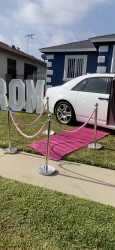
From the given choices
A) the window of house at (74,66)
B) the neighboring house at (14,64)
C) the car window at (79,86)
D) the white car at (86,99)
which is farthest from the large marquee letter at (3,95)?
the neighboring house at (14,64)

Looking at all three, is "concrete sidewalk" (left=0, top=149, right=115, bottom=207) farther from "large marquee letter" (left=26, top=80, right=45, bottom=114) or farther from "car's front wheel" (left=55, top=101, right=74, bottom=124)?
"large marquee letter" (left=26, top=80, right=45, bottom=114)

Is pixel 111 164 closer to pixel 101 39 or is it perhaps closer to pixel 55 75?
pixel 101 39

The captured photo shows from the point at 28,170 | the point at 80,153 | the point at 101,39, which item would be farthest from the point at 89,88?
the point at 101,39

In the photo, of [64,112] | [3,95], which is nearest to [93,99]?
[64,112]

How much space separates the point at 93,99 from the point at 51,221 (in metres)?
3.83

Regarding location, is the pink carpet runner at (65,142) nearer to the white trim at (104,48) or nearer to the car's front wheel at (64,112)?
the car's front wheel at (64,112)

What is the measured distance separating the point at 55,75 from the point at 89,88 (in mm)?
7501

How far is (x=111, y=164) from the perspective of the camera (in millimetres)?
3646

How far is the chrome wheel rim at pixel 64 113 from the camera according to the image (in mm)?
6207

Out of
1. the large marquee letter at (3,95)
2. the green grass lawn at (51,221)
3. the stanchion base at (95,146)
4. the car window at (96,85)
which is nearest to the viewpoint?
the green grass lawn at (51,221)

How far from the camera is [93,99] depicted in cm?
546

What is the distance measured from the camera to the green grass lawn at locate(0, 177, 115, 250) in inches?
76.1

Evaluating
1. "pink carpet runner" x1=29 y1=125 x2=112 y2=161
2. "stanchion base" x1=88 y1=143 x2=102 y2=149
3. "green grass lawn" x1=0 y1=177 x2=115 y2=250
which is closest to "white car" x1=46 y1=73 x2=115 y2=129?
"pink carpet runner" x1=29 y1=125 x2=112 y2=161

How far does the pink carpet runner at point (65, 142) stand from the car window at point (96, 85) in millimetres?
1147
